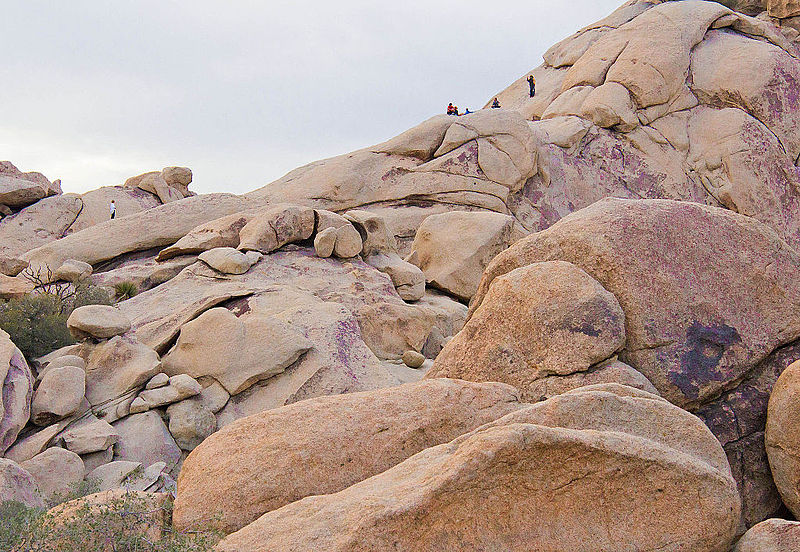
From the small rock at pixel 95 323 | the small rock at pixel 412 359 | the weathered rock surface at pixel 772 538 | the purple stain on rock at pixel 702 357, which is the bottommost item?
the small rock at pixel 412 359

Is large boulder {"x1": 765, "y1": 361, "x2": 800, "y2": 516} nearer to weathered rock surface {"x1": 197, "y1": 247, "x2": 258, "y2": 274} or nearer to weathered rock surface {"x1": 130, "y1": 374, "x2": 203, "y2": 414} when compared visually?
weathered rock surface {"x1": 130, "y1": 374, "x2": 203, "y2": 414}

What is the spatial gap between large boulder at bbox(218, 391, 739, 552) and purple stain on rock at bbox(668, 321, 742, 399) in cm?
206

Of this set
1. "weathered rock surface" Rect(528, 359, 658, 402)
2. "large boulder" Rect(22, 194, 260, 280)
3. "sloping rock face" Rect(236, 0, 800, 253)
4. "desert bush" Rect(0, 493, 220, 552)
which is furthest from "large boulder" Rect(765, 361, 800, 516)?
"sloping rock face" Rect(236, 0, 800, 253)

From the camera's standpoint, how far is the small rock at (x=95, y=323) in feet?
35.4

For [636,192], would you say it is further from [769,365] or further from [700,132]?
[769,365]

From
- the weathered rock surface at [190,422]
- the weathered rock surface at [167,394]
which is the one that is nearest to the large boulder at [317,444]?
the weathered rock surface at [190,422]

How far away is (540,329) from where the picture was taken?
6.80 m

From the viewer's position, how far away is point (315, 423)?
5688 millimetres

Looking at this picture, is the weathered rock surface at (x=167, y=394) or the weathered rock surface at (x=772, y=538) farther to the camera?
the weathered rock surface at (x=167, y=394)

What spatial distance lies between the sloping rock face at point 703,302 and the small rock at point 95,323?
6953 millimetres

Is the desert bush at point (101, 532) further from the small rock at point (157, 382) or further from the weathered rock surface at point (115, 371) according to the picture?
the small rock at point (157, 382)

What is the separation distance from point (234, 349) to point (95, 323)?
207cm

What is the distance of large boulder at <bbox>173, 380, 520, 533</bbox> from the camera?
5.25m

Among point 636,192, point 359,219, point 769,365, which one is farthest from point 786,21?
point 769,365
